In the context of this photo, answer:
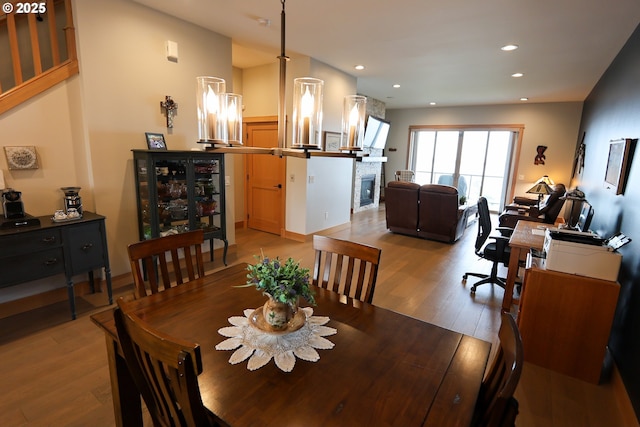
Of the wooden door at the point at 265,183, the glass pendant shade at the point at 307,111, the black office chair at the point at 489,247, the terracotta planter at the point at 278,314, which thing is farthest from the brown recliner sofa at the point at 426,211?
the terracotta planter at the point at 278,314

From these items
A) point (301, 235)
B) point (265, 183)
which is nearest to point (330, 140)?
point (265, 183)

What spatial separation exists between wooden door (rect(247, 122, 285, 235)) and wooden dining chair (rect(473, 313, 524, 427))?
4.59 metres

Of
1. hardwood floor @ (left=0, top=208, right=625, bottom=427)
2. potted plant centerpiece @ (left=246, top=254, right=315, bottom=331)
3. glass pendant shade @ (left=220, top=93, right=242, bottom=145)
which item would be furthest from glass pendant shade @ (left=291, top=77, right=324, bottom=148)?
hardwood floor @ (left=0, top=208, right=625, bottom=427)

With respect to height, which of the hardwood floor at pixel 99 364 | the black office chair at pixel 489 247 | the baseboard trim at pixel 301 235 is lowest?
the hardwood floor at pixel 99 364

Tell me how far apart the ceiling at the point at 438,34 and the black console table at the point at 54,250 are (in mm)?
2290

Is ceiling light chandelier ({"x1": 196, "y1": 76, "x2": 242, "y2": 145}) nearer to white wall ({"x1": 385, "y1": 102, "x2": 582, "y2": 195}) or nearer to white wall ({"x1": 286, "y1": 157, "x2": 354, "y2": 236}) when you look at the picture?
white wall ({"x1": 286, "y1": 157, "x2": 354, "y2": 236})

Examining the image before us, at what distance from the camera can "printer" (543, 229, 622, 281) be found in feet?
7.18

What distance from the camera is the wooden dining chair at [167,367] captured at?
868 mm

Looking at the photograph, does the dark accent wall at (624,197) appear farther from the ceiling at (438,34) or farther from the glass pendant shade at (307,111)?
the glass pendant shade at (307,111)

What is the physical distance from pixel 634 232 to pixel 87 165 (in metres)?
4.69

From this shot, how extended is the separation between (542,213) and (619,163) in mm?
2415

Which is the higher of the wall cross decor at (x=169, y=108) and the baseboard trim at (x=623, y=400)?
the wall cross decor at (x=169, y=108)

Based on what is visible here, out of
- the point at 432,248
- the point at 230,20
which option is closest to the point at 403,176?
the point at 432,248

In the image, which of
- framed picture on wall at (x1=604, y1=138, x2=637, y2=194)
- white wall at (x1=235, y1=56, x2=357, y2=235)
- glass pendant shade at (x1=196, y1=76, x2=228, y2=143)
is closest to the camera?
glass pendant shade at (x1=196, y1=76, x2=228, y2=143)
